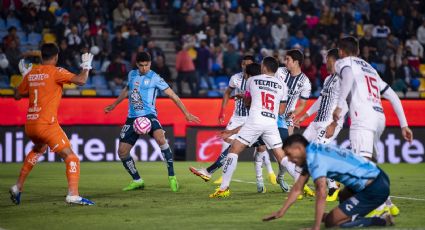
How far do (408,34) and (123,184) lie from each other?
1809 centimetres

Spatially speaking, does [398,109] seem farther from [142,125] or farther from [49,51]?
[142,125]

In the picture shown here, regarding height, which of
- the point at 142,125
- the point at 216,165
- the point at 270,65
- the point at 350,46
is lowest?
the point at 216,165

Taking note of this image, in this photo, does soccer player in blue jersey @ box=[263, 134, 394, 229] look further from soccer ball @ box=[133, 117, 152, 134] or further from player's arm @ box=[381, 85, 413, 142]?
soccer ball @ box=[133, 117, 152, 134]

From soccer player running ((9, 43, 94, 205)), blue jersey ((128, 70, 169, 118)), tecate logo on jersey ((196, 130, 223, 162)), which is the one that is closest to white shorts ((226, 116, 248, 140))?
blue jersey ((128, 70, 169, 118))

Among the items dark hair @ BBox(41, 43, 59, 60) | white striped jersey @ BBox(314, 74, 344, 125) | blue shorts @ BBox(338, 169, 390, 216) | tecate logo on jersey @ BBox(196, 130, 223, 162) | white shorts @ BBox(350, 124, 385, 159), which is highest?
dark hair @ BBox(41, 43, 59, 60)

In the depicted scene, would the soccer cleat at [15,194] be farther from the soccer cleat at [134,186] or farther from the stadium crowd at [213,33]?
the stadium crowd at [213,33]

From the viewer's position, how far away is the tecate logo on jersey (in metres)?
24.5

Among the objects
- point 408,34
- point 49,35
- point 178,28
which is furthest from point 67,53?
point 408,34

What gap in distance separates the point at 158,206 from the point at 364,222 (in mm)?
3546

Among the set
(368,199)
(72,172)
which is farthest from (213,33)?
(368,199)

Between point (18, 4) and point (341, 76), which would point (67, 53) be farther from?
point (341, 76)

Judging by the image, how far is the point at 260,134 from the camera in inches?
554

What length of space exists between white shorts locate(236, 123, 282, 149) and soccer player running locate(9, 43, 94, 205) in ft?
8.39

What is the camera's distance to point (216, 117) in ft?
82.3
